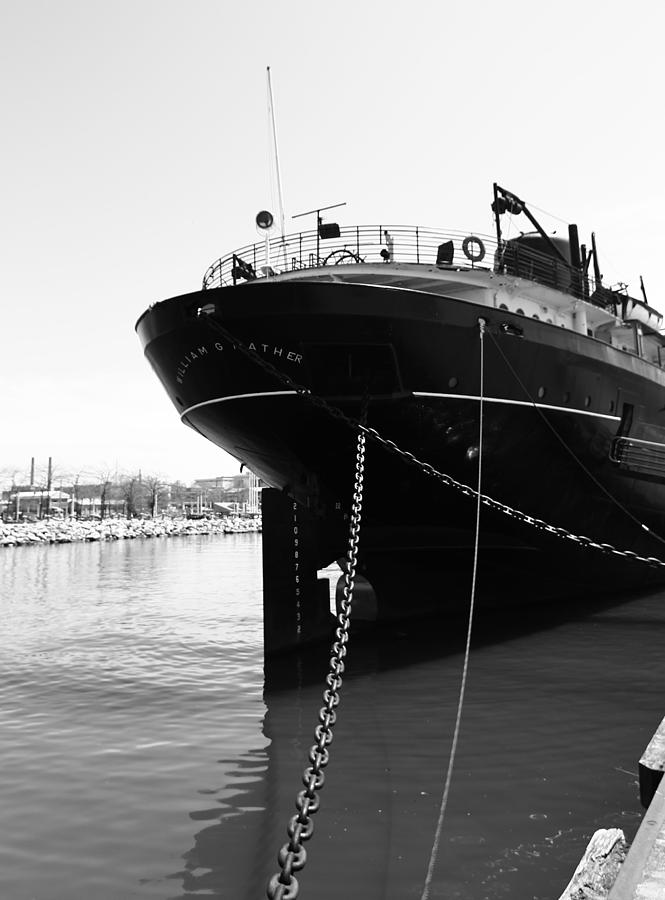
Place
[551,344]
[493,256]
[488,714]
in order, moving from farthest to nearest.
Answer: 1. [493,256]
2. [551,344]
3. [488,714]

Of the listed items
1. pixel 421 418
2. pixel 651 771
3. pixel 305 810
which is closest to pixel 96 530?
pixel 421 418

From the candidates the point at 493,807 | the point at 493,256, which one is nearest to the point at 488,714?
the point at 493,807

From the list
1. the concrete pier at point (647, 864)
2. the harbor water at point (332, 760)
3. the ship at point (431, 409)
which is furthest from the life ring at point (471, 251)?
the concrete pier at point (647, 864)

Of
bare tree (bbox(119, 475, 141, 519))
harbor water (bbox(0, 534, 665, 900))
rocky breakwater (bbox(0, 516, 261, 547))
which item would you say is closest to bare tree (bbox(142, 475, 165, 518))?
bare tree (bbox(119, 475, 141, 519))

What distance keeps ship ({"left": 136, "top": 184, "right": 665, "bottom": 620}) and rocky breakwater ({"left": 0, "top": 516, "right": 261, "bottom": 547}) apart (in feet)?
144

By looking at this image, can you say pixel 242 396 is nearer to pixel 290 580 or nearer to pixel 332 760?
pixel 290 580

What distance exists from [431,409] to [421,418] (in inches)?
6.9

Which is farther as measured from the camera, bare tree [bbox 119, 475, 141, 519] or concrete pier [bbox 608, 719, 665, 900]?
bare tree [bbox 119, 475, 141, 519]

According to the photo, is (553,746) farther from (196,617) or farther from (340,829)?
(196,617)

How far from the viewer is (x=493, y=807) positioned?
14.7 ft

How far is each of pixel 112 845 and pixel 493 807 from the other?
2469 millimetres

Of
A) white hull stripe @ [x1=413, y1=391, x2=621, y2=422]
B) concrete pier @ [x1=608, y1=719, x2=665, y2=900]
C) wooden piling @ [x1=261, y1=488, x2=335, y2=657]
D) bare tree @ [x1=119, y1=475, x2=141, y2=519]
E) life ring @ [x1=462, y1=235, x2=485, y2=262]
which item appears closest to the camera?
concrete pier @ [x1=608, y1=719, x2=665, y2=900]

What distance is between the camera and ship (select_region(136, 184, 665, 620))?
833cm

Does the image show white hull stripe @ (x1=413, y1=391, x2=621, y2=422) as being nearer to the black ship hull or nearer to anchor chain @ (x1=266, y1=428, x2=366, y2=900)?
the black ship hull
